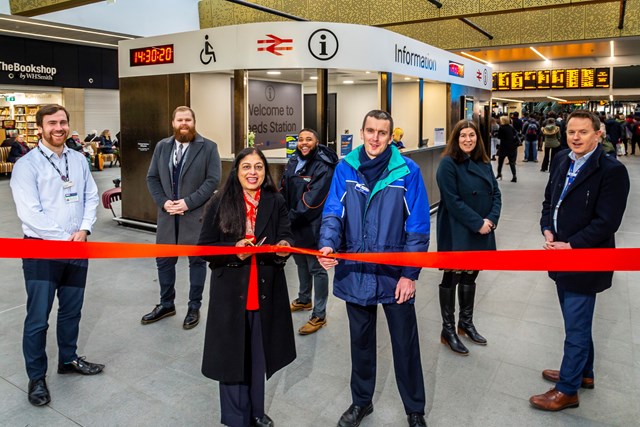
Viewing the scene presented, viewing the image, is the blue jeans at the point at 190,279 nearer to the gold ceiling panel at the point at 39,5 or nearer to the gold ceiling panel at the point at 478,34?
the gold ceiling panel at the point at 39,5

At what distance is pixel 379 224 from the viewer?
2572mm

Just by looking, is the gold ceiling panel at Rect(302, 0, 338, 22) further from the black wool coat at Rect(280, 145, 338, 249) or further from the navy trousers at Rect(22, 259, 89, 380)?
the navy trousers at Rect(22, 259, 89, 380)

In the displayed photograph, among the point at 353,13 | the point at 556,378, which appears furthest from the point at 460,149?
the point at 353,13

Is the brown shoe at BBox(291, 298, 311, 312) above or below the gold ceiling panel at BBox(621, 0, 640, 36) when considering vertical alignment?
below

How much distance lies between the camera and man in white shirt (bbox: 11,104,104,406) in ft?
9.82

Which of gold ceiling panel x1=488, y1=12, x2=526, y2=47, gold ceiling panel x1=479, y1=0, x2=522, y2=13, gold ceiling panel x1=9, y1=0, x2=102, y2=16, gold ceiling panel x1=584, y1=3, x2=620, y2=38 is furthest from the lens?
gold ceiling panel x1=488, y1=12, x2=526, y2=47

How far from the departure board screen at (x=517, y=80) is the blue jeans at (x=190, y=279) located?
16.9m

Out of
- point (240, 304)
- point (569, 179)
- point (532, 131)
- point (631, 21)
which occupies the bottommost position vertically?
point (240, 304)

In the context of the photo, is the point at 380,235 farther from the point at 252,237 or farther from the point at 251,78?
the point at 251,78

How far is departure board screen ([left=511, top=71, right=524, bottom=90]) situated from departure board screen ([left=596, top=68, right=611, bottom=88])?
2380mm

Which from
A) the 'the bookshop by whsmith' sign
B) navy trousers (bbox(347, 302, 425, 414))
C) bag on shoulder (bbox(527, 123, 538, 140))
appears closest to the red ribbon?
navy trousers (bbox(347, 302, 425, 414))

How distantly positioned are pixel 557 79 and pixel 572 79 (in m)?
Answer: 0.48

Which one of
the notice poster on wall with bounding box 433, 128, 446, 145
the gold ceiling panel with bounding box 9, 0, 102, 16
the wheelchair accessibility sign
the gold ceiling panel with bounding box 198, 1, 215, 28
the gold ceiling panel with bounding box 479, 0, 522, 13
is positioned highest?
the gold ceiling panel with bounding box 198, 1, 215, 28

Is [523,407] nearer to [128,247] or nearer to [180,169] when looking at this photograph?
[128,247]
